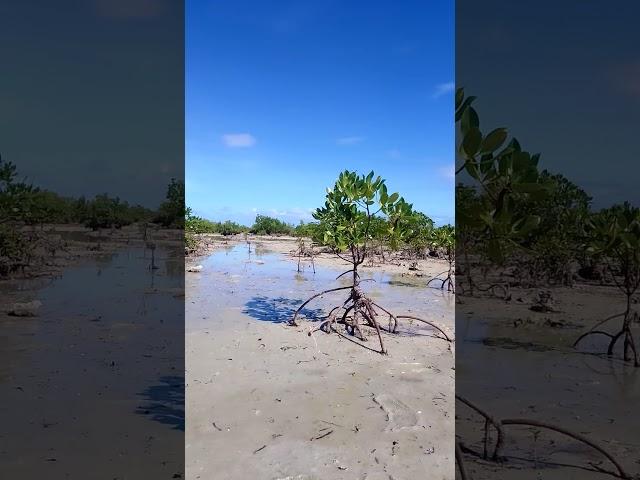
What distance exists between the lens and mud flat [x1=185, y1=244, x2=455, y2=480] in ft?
12.1

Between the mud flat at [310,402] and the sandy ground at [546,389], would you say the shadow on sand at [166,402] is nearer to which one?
the mud flat at [310,402]

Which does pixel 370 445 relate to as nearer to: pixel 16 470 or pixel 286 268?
pixel 16 470

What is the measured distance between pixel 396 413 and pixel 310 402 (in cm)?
88

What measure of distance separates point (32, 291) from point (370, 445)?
989cm

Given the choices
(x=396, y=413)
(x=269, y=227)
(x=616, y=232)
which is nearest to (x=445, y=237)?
(x=616, y=232)

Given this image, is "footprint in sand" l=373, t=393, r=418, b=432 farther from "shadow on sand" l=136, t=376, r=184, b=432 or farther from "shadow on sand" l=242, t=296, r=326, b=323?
"shadow on sand" l=242, t=296, r=326, b=323

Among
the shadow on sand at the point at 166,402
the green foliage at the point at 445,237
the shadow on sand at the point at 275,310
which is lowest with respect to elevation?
the shadow on sand at the point at 166,402

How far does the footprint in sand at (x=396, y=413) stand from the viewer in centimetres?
443

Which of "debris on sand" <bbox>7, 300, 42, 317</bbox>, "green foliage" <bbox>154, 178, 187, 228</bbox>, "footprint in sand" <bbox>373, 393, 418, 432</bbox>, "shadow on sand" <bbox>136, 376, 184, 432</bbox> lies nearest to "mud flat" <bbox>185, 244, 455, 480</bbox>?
"footprint in sand" <bbox>373, 393, 418, 432</bbox>

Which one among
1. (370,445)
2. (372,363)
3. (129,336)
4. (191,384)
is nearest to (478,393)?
Result: (372,363)

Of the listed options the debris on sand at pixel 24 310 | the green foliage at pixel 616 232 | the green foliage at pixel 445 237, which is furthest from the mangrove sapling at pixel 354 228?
the green foliage at pixel 445 237

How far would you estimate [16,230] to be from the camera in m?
11.7

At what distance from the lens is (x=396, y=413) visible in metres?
4.70

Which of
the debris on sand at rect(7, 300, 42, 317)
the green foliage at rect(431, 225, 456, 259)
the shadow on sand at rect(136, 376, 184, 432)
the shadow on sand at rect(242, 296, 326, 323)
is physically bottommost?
the shadow on sand at rect(136, 376, 184, 432)
